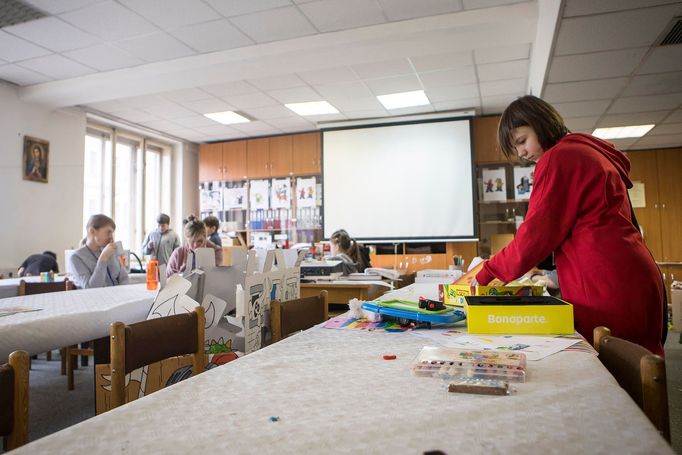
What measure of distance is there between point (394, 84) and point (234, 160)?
337 centimetres

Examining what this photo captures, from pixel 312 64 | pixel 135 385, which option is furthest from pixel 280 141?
pixel 135 385

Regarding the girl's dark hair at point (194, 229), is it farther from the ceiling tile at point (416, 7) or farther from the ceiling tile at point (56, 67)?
the ceiling tile at point (56, 67)

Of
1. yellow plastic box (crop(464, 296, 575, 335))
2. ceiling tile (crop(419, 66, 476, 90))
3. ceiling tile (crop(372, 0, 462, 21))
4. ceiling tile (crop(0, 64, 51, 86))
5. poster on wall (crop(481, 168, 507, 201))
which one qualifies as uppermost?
ceiling tile (crop(372, 0, 462, 21))

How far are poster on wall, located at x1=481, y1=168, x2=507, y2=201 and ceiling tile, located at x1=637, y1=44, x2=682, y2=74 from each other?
2715 mm

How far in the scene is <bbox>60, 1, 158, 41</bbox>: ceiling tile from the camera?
3686 millimetres

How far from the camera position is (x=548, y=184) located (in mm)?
1181

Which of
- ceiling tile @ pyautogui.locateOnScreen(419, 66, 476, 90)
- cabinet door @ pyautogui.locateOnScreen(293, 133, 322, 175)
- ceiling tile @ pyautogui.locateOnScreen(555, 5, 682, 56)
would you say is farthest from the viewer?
cabinet door @ pyautogui.locateOnScreen(293, 133, 322, 175)

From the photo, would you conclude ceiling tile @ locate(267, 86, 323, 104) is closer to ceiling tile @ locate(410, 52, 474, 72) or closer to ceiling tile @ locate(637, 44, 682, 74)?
ceiling tile @ locate(410, 52, 474, 72)

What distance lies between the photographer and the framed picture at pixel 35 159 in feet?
17.1

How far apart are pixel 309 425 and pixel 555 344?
2.06 feet

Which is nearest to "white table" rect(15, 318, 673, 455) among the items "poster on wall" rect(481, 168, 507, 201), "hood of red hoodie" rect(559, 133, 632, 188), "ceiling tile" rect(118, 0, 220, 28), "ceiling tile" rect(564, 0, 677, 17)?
"hood of red hoodie" rect(559, 133, 632, 188)

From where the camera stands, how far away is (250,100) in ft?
18.7

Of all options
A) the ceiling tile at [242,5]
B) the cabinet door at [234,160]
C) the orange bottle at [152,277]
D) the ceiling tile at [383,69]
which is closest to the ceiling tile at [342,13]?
the ceiling tile at [242,5]

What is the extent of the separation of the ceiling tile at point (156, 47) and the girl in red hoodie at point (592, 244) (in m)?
3.99
